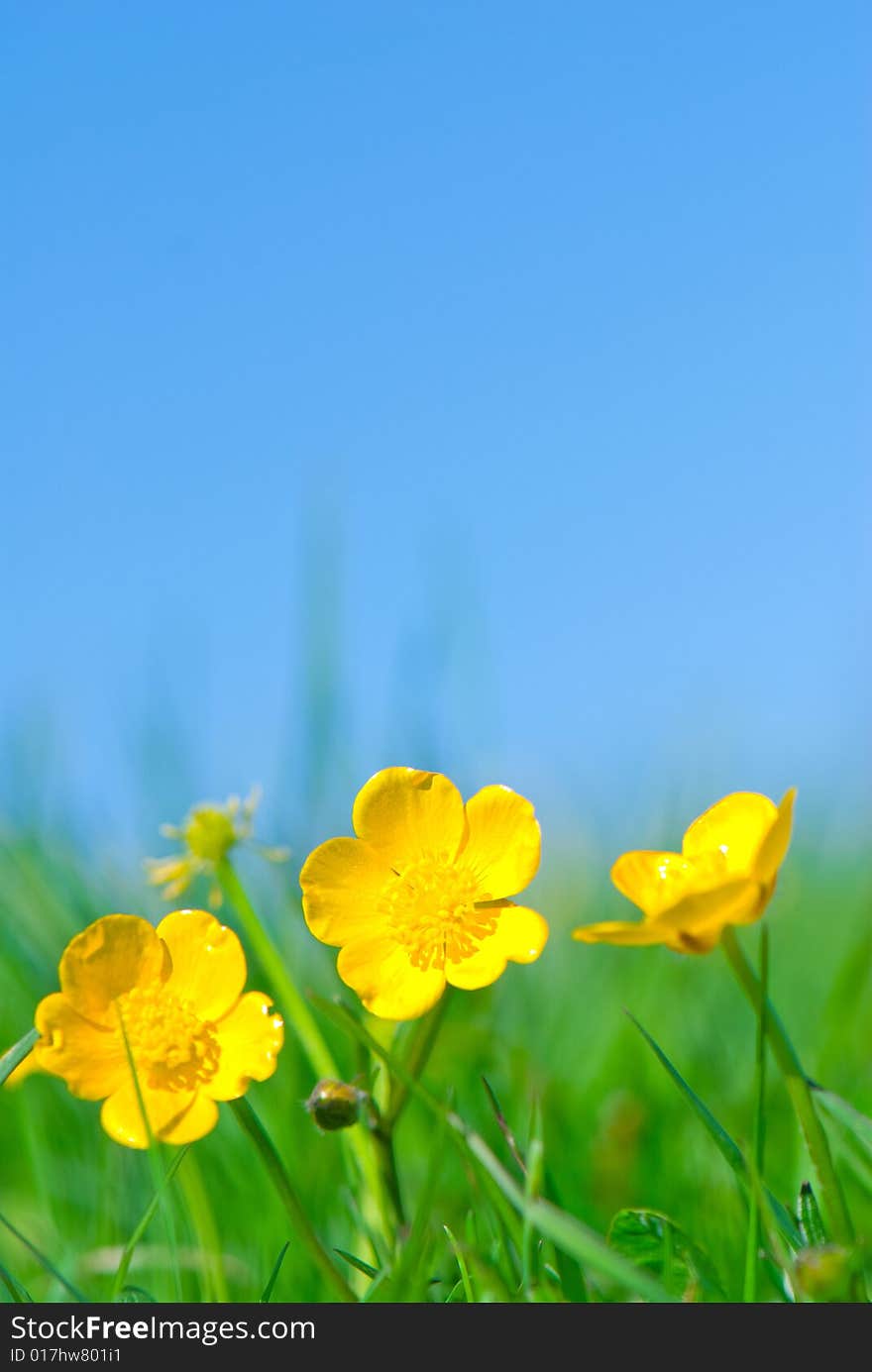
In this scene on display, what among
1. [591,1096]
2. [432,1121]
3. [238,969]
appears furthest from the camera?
[591,1096]

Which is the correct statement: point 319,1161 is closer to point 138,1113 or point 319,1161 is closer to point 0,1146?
point 138,1113

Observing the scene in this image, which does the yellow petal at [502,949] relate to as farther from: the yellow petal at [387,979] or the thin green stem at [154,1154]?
the thin green stem at [154,1154]

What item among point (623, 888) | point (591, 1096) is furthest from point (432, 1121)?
point (623, 888)

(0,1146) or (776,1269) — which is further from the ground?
(776,1269)

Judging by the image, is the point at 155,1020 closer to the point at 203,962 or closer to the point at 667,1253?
the point at 203,962

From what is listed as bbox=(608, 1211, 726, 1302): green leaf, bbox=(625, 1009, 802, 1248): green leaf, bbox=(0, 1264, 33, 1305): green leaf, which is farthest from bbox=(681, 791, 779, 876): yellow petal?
bbox=(0, 1264, 33, 1305): green leaf

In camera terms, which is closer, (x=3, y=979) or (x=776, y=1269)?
(x=776, y=1269)

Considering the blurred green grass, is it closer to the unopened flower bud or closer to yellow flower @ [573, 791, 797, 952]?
the unopened flower bud
